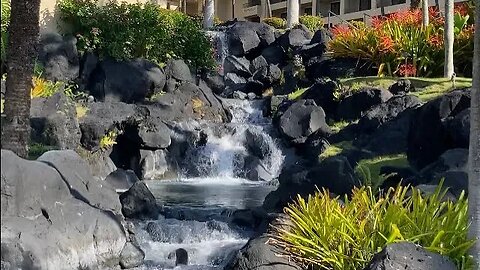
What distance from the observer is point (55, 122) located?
50.3 ft

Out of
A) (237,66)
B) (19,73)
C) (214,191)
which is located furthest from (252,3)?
(19,73)

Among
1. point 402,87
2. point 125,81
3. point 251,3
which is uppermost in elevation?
point 251,3

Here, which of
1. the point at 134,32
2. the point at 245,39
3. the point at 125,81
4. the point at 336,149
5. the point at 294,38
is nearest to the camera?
the point at 336,149

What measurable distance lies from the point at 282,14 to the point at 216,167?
110 ft

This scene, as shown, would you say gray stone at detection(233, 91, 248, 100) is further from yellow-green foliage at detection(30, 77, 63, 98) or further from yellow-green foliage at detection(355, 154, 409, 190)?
yellow-green foliage at detection(355, 154, 409, 190)

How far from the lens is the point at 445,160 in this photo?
38.9 ft

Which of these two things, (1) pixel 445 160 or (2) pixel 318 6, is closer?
(1) pixel 445 160

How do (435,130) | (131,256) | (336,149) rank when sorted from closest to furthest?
(131,256) → (435,130) → (336,149)

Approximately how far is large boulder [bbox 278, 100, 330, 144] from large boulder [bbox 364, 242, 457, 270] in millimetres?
13116

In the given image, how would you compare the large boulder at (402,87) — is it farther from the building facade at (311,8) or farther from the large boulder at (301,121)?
→ the building facade at (311,8)

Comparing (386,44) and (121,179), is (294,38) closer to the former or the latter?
(386,44)

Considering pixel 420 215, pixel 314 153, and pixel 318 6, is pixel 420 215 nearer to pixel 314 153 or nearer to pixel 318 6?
pixel 314 153

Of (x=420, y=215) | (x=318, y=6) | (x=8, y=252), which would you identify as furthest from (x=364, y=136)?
(x=318, y=6)

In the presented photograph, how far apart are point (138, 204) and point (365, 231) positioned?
614 cm
